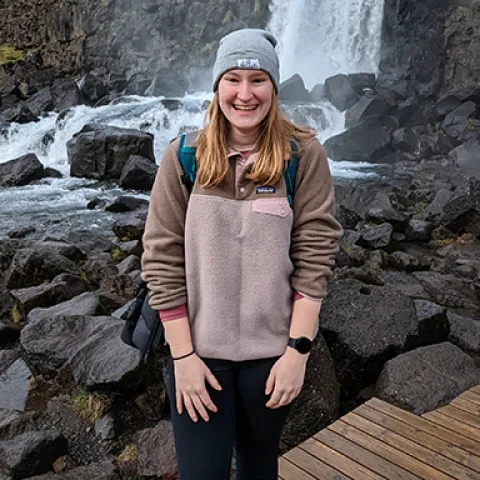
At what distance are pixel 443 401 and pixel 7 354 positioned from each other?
433 centimetres

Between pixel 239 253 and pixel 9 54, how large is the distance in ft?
150

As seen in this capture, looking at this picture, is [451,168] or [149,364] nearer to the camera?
[149,364]

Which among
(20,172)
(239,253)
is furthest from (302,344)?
(20,172)

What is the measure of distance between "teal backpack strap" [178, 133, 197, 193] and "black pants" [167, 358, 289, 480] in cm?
62

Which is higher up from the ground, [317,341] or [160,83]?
[160,83]

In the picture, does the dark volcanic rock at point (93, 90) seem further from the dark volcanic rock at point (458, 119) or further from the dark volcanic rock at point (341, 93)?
the dark volcanic rock at point (458, 119)

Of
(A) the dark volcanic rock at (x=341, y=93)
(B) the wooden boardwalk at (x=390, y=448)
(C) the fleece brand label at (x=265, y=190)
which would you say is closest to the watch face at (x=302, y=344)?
(C) the fleece brand label at (x=265, y=190)

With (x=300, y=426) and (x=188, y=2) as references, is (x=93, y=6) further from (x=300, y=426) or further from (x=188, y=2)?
(x=300, y=426)

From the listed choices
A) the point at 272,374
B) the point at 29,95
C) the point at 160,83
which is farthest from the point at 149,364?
the point at 29,95

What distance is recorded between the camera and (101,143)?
50.3ft

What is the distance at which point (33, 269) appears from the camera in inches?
279

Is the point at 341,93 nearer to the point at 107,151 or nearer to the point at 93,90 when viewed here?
the point at 107,151

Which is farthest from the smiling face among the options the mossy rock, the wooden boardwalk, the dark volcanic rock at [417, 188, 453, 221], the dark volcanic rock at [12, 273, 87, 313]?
the mossy rock

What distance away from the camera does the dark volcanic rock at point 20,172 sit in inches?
583
